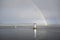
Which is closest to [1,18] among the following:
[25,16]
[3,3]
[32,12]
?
[3,3]

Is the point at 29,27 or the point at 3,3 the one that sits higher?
the point at 3,3

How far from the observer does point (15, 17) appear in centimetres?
278

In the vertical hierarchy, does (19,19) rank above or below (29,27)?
above

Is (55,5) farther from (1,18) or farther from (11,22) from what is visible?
(1,18)

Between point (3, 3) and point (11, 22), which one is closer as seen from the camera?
point (11, 22)

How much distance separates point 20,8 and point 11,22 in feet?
1.48

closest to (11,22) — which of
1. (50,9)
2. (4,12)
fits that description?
(4,12)

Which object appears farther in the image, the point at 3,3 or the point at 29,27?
the point at 3,3

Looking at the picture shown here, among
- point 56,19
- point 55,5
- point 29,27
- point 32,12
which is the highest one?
point 55,5

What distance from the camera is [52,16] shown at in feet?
9.23

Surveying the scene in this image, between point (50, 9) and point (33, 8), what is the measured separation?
0.45 metres

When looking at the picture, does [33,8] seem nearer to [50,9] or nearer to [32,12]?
[32,12]

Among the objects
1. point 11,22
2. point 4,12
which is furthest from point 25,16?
point 4,12

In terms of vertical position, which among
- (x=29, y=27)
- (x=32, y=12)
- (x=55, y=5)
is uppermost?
(x=55, y=5)
